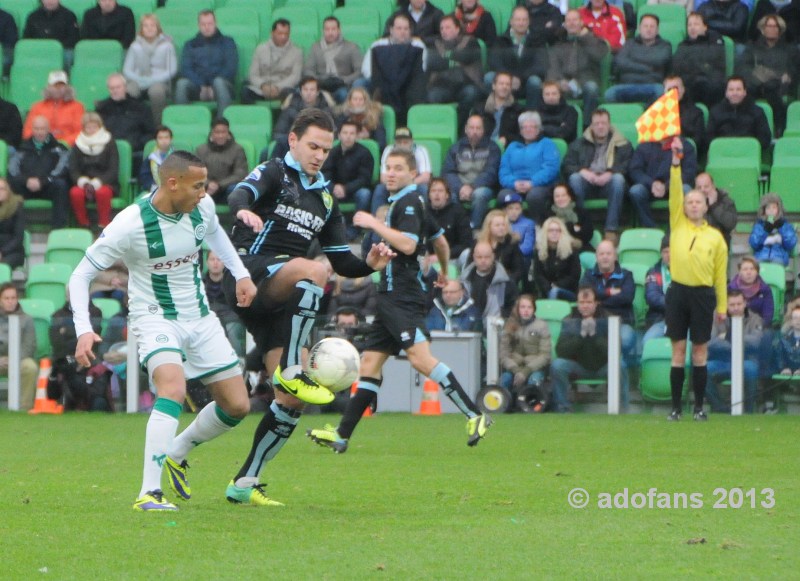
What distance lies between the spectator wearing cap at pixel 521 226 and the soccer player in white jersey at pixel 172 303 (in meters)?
9.49

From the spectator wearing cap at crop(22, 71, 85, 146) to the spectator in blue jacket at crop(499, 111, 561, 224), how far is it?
19.4 ft

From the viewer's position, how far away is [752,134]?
59.7 ft

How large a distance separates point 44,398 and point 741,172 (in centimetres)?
845

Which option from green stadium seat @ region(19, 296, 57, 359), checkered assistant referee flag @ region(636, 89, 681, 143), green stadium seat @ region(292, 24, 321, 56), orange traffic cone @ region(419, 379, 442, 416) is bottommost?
orange traffic cone @ region(419, 379, 442, 416)

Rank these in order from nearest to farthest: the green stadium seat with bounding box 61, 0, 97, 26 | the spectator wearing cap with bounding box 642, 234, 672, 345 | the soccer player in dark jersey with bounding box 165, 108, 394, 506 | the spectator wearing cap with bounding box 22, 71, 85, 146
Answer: the soccer player in dark jersey with bounding box 165, 108, 394, 506
the spectator wearing cap with bounding box 642, 234, 672, 345
the spectator wearing cap with bounding box 22, 71, 85, 146
the green stadium seat with bounding box 61, 0, 97, 26

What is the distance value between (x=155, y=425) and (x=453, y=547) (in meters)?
1.87

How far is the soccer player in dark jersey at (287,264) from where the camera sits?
8.02 m

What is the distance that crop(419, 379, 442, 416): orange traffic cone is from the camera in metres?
16.2

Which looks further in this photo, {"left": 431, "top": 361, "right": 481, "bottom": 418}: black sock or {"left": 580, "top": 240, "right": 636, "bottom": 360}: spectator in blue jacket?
{"left": 580, "top": 240, "right": 636, "bottom": 360}: spectator in blue jacket

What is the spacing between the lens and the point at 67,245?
18453 millimetres

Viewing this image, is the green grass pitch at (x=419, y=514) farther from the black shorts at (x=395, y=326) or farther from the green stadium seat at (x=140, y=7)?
the green stadium seat at (x=140, y=7)

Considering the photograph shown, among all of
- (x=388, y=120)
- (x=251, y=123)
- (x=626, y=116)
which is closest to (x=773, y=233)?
(x=626, y=116)

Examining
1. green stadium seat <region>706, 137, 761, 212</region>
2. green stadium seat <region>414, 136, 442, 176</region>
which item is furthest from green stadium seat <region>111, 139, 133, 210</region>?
green stadium seat <region>706, 137, 761, 212</region>

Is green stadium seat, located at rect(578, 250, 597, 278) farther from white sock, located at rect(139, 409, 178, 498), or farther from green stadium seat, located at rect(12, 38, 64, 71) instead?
white sock, located at rect(139, 409, 178, 498)
